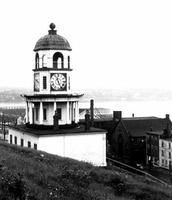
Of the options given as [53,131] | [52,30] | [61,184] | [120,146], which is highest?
[52,30]

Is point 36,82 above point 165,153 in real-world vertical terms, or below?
above

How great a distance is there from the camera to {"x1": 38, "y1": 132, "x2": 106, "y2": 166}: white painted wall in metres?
32.5

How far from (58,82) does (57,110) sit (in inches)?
89.5

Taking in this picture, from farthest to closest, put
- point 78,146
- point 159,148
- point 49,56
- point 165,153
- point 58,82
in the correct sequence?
point 159,148 → point 165,153 → point 58,82 → point 49,56 → point 78,146

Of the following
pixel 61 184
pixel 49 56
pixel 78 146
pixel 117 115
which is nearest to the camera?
pixel 61 184

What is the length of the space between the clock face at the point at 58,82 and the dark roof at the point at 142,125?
2634 cm

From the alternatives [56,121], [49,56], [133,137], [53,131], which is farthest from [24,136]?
[133,137]

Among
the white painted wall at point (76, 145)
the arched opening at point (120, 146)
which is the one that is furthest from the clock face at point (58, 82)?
the arched opening at point (120, 146)

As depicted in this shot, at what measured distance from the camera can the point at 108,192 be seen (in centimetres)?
1627

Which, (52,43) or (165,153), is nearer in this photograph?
(52,43)

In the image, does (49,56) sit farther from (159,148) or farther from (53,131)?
(159,148)

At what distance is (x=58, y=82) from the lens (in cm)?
3478

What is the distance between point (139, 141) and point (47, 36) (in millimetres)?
28415

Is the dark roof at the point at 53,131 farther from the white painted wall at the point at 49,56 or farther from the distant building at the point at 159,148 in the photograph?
the distant building at the point at 159,148
